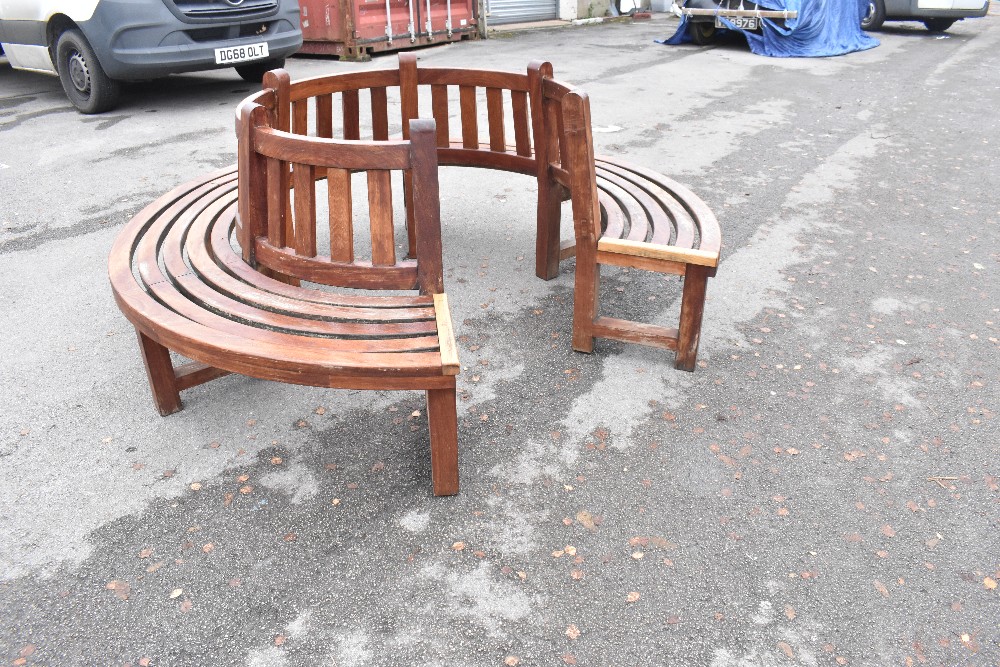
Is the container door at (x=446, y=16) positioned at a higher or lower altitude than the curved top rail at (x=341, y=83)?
lower

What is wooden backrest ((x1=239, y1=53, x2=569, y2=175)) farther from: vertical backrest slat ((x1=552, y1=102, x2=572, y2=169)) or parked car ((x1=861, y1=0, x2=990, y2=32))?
parked car ((x1=861, y1=0, x2=990, y2=32))

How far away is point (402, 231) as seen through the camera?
15.1 feet

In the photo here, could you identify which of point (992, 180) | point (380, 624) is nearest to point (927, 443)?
point (380, 624)

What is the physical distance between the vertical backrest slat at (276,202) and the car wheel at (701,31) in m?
11.5

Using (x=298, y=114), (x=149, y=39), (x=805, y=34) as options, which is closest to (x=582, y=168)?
(x=298, y=114)

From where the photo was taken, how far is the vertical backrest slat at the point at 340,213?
94.7 inches

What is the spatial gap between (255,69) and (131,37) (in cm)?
206

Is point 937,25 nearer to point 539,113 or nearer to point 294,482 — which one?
point 539,113

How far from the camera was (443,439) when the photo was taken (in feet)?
7.72

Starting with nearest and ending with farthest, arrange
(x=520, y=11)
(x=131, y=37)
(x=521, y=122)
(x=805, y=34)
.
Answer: (x=521, y=122)
(x=131, y=37)
(x=805, y=34)
(x=520, y=11)

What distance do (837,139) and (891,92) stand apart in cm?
275

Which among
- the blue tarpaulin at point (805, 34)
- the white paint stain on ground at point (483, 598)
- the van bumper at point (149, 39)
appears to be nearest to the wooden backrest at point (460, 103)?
the white paint stain on ground at point (483, 598)

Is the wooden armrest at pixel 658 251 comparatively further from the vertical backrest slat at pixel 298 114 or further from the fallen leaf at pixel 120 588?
the fallen leaf at pixel 120 588

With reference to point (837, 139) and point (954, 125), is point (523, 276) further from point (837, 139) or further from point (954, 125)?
point (954, 125)
